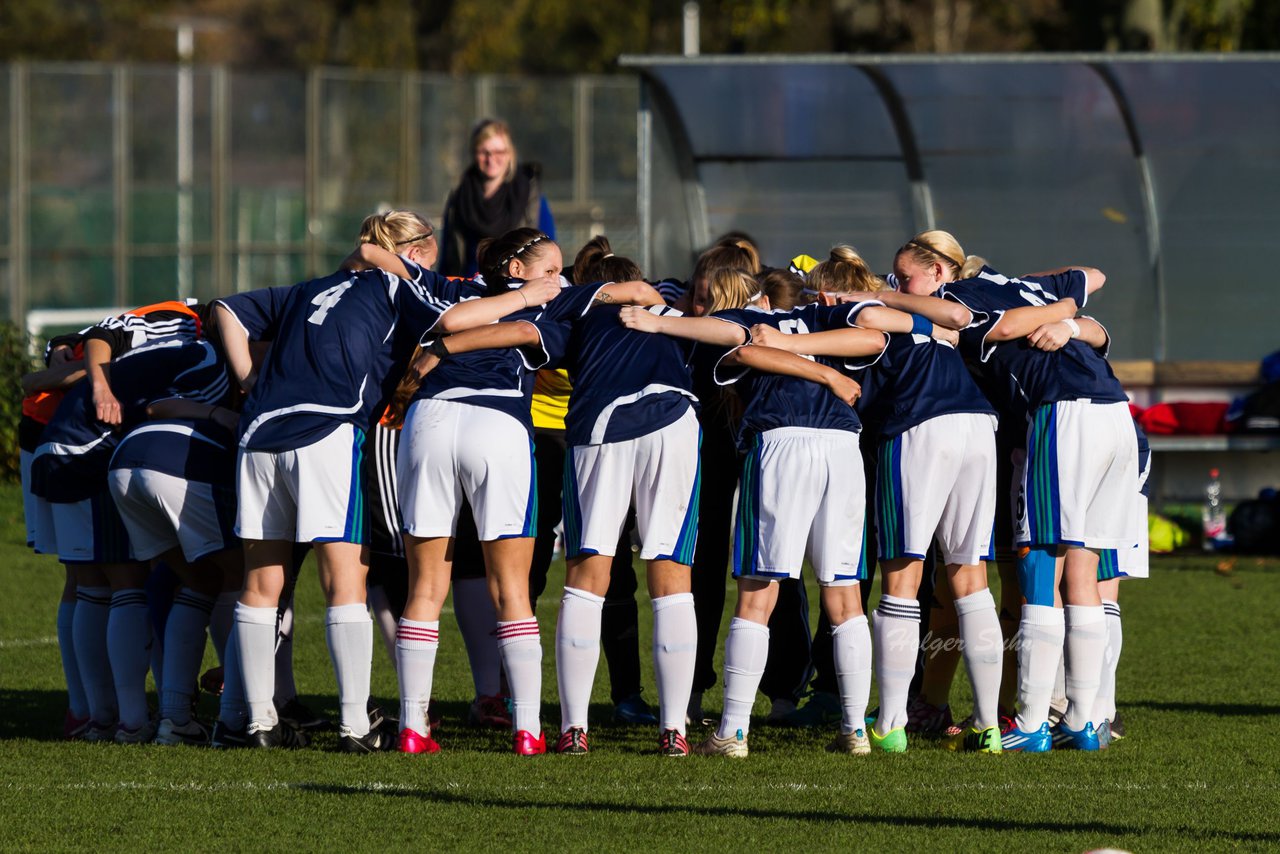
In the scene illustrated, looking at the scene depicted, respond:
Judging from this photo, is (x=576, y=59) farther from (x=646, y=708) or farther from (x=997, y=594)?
(x=646, y=708)

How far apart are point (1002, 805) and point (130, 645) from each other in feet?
10.1

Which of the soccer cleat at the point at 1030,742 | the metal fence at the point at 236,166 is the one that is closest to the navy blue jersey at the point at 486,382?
the soccer cleat at the point at 1030,742

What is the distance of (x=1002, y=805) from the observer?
→ 5.48 meters

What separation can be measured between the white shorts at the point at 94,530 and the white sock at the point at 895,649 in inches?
105

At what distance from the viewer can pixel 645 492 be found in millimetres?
6199

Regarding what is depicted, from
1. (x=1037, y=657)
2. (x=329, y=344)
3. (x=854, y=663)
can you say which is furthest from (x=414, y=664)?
(x=1037, y=657)

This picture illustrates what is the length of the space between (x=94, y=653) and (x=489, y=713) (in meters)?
1.45

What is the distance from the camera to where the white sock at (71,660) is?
680 cm

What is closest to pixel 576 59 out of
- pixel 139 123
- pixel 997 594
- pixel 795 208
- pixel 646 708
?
pixel 139 123

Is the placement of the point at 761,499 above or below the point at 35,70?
below

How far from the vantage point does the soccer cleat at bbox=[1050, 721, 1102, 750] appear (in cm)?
641

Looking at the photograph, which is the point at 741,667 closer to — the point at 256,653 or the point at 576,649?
the point at 576,649

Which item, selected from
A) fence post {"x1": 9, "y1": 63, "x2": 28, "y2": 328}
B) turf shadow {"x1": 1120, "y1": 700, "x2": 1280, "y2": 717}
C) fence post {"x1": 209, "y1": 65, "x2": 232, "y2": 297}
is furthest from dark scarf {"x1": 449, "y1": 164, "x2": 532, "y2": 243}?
fence post {"x1": 9, "y1": 63, "x2": 28, "y2": 328}

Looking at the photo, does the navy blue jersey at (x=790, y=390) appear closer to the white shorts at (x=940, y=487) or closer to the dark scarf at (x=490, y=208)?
the white shorts at (x=940, y=487)
